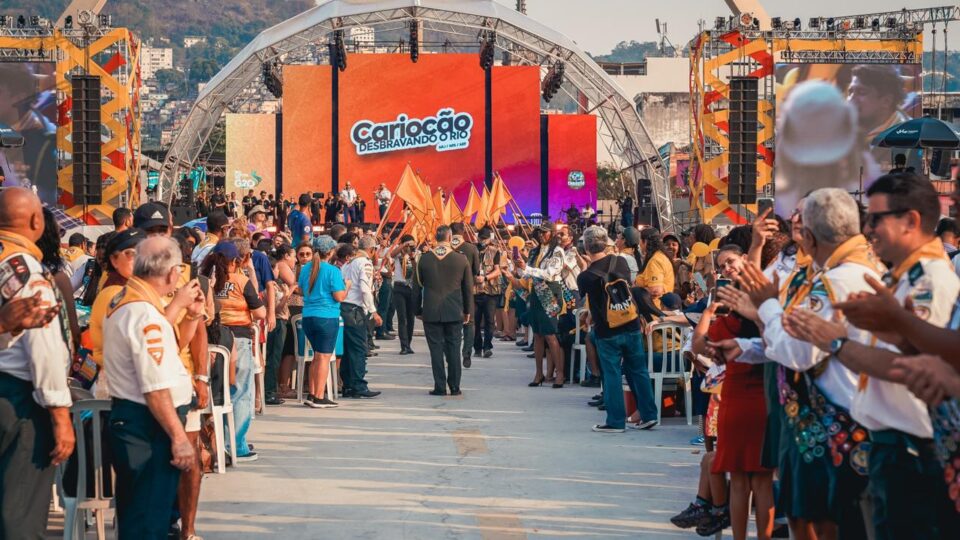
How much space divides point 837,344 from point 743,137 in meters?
22.4

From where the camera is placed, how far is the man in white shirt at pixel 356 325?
1462 cm

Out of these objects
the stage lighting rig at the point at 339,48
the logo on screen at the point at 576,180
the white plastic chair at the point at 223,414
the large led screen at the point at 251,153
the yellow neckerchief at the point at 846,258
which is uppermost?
the stage lighting rig at the point at 339,48

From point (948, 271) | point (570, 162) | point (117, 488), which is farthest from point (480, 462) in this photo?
point (570, 162)

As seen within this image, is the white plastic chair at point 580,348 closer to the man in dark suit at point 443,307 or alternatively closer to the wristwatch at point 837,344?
the man in dark suit at point 443,307

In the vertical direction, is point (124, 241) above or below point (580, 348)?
above

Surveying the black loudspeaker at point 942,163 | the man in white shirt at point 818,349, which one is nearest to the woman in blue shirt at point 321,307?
the man in white shirt at point 818,349

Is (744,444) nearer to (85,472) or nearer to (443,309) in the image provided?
(85,472)

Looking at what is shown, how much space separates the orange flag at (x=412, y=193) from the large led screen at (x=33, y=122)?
11264 millimetres

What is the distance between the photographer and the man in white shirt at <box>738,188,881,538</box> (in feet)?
17.9

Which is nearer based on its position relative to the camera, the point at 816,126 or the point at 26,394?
the point at 26,394

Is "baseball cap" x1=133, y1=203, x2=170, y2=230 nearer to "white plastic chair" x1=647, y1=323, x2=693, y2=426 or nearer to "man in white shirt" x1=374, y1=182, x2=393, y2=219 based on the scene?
"white plastic chair" x1=647, y1=323, x2=693, y2=426

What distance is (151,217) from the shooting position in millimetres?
8914

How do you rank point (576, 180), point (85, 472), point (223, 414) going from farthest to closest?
point (576, 180) < point (223, 414) < point (85, 472)

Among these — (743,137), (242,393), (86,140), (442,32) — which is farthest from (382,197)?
(242,393)
